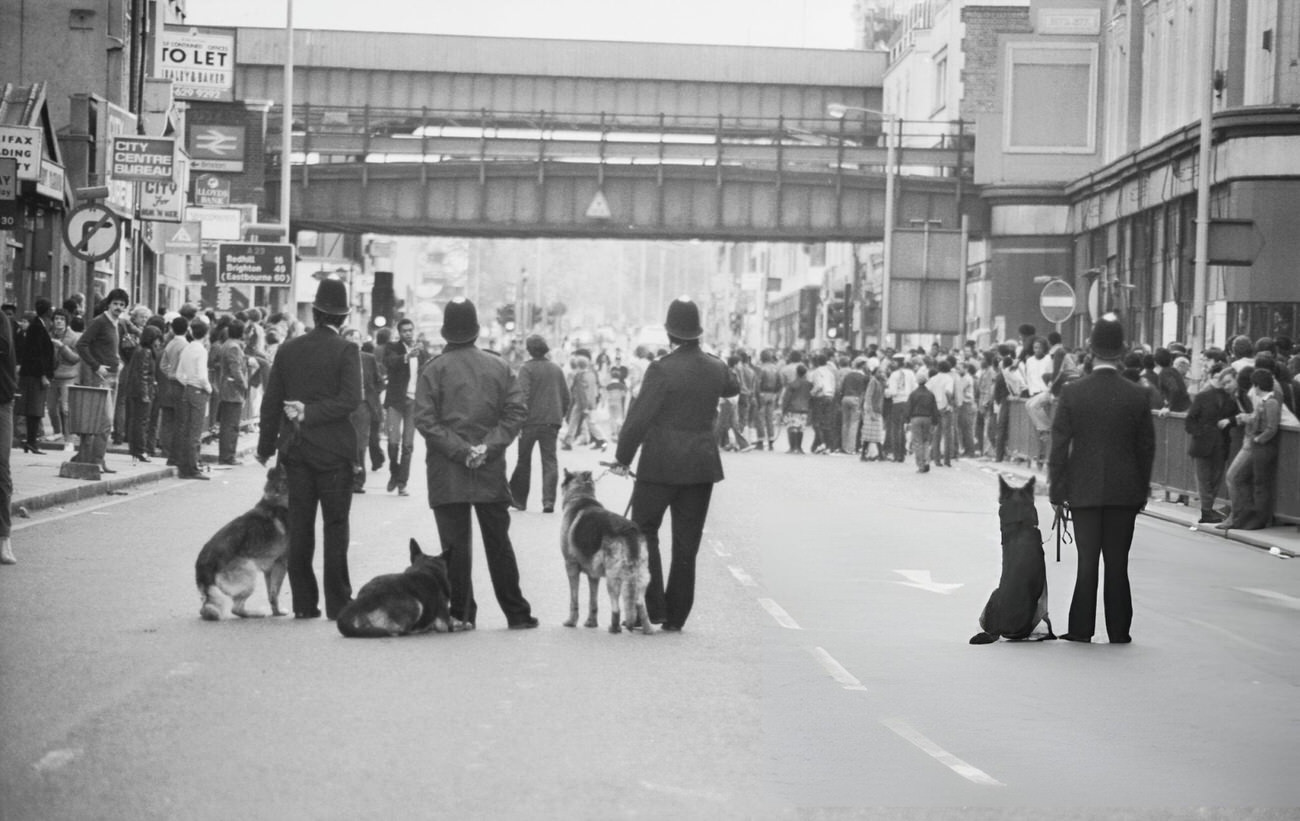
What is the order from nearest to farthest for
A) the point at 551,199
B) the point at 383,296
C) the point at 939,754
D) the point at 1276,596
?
the point at 939,754 < the point at 1276,596 < the point at 551,199 < the point at 383,296

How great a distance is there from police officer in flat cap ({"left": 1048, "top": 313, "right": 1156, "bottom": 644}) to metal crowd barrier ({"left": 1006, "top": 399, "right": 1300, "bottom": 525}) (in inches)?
347

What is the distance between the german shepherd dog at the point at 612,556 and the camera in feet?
36.9

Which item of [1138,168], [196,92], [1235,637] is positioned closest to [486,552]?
[1235,637]

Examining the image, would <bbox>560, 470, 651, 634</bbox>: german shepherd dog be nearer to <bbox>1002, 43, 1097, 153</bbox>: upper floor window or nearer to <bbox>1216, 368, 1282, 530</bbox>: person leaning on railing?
<bbox>1216, 368, 1282, 530</bbox>: person leaning on railing

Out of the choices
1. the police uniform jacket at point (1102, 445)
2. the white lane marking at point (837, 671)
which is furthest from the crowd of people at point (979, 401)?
the white lane marking at point (837, 671)

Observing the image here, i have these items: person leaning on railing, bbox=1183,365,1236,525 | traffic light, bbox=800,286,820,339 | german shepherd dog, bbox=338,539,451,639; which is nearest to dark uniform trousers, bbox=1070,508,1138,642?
german shepherd dog, bbox=338,539,451,639

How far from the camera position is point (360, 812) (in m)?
6.86

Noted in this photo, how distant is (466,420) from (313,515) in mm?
1109

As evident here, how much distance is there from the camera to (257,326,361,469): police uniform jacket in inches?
456

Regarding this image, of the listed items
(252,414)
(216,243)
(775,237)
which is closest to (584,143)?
(775,237)

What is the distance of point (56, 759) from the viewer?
7629 millimetres

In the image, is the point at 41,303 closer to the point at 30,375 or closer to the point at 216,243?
the point at 30,375

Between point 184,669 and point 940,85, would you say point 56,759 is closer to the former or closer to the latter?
point 184,669

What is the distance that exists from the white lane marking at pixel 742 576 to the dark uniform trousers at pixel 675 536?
10.0ft
